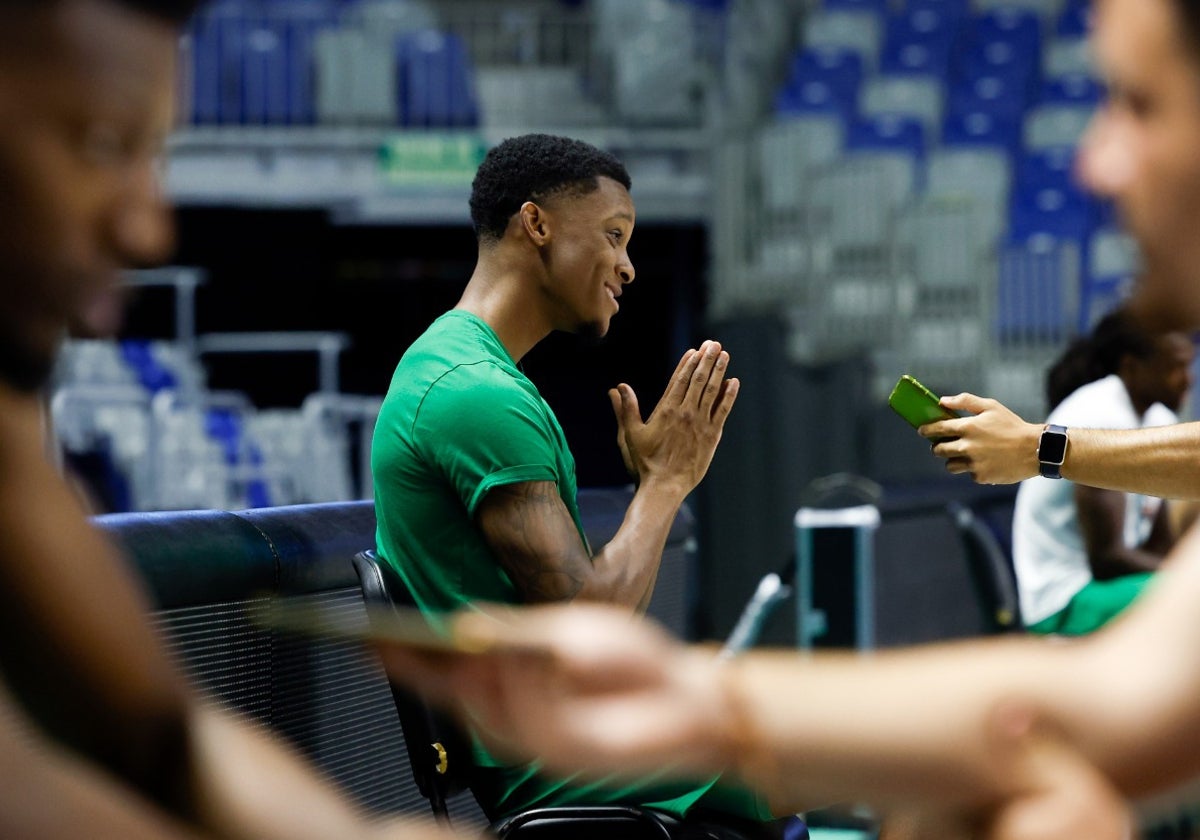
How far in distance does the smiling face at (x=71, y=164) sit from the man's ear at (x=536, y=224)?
65.3 inches

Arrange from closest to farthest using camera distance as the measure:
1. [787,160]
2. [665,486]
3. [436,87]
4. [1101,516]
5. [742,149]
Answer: [665,486] < [1101,516] < [787,160] < [742,149] < [436,87]

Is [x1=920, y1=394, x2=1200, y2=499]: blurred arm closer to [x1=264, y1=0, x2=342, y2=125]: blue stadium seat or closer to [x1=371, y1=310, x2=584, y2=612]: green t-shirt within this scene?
[x1=371, y1=310, x2=584, y2=612]: green t-shirt

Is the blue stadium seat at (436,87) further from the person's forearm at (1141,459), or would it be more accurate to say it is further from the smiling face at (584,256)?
the person's forearm at (1141,459)

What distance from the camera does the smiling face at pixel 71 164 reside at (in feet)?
1.96

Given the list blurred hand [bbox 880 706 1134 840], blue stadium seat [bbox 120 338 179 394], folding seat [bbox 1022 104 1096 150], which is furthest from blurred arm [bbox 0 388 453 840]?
folding seat [bbox 1022 104 1096 150]

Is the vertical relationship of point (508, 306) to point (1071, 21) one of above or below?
below

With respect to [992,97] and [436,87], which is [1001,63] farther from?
[436,87]

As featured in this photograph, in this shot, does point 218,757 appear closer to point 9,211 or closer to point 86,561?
point 86,561

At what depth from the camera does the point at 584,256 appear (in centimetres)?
230

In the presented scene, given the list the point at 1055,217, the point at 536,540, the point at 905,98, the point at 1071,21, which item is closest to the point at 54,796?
the point at 536,540

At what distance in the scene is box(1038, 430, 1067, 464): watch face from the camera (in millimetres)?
2240

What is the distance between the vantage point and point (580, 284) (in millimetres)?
2305

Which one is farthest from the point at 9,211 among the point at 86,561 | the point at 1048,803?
the point at 1048,803

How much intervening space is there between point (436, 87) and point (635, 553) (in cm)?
946
